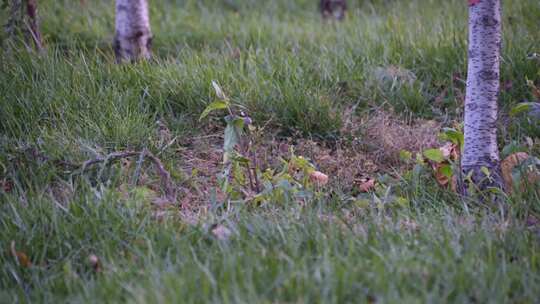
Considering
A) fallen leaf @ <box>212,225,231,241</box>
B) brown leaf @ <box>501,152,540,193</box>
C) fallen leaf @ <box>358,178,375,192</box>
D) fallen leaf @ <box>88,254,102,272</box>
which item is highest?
brown leaf @ <box>501,152,540,193</box>

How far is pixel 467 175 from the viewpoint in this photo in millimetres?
3189

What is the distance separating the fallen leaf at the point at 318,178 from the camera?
3432 millimetres

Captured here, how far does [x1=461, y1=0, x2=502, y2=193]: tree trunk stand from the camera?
3.20 meters

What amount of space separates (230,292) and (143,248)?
64 cm

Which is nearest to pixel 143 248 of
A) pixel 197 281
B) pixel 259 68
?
pixel 197 281

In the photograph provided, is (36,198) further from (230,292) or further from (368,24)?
(368,24)

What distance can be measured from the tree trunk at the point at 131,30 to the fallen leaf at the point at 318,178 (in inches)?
78.5

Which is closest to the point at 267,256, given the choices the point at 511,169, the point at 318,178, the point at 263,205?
the point at 263,205

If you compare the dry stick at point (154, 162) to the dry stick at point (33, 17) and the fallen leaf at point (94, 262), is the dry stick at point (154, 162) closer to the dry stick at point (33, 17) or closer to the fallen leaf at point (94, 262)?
the fallen leaf at point (94, 262)

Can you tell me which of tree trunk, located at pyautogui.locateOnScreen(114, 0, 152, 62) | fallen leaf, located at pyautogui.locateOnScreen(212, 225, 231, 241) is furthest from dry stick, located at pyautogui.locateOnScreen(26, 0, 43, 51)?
fallen leaf, located at pyautogui.locateOnScreen(212, 225, 231, 241)

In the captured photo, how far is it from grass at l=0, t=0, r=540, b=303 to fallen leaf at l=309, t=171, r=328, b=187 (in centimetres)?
10

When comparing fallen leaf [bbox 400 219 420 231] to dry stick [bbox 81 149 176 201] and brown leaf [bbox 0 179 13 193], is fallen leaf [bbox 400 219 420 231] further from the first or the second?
brown leaf [bbox 0 179 13 193]

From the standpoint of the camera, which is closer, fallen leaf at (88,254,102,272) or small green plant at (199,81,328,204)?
fallen leaf at (88,254,102,272)

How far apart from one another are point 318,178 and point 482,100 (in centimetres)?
92
